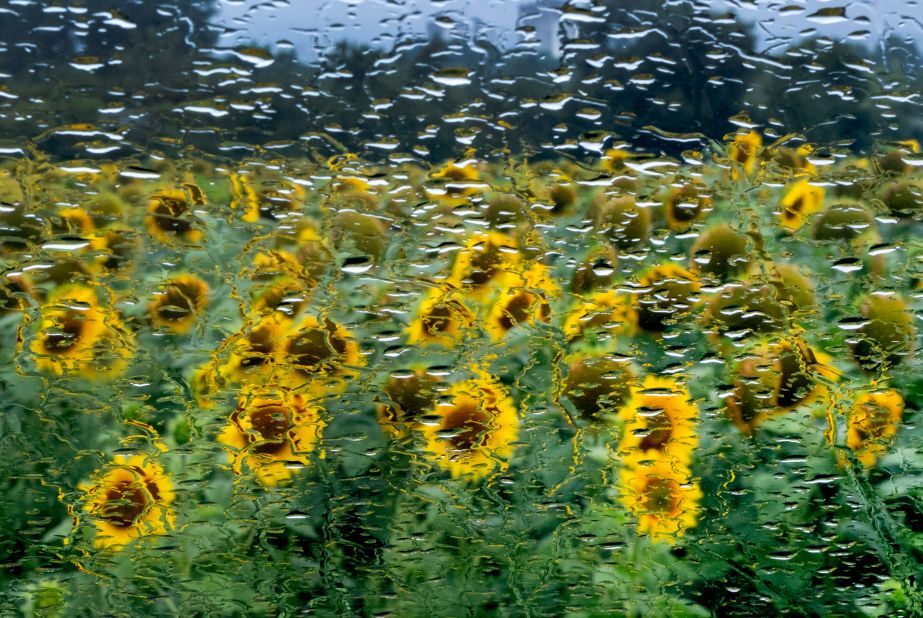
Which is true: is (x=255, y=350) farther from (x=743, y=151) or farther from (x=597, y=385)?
(x=743, y=151)

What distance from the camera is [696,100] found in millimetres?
723

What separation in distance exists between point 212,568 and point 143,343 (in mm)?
221

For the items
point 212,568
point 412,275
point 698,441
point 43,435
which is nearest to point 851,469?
point 698,441

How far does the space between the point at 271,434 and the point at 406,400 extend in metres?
0.13

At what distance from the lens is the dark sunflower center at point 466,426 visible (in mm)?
727

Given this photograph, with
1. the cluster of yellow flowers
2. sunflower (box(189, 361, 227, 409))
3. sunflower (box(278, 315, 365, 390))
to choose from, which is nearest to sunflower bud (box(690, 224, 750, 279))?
the cluster of yellow flowers

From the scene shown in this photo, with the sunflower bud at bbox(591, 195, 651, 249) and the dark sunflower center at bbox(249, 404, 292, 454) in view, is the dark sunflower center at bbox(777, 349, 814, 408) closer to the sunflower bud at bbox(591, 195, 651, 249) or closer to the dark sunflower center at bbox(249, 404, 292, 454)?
the sunflower bud at bbox(591, 195, 651, 249)

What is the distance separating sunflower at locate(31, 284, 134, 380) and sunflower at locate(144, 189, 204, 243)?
81 mm

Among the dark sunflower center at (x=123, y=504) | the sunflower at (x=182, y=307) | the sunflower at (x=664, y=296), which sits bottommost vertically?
the dark sunflower center at (x=123, y=504)

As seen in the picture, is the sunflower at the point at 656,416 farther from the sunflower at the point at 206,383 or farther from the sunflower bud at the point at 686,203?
the sunflower at the point at 206,383

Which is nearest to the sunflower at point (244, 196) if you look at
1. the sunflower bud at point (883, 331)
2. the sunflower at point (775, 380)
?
the sunflower at point (775, 380)

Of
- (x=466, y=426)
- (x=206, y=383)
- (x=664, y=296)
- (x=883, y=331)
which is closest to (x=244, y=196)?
(x=206, y=383)

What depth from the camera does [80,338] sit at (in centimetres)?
70

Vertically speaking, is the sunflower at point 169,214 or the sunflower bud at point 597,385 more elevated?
the sunflower at point 169,214
